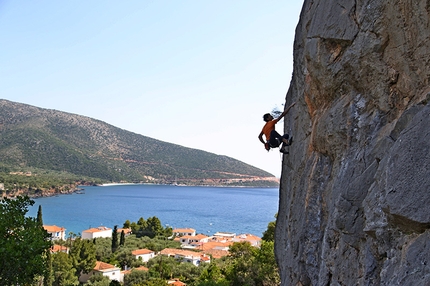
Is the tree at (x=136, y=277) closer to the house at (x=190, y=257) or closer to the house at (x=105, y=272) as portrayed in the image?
the house at (x=105, y=272)

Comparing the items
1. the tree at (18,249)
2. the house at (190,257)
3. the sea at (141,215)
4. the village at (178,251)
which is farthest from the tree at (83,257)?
the sea at (141,215)

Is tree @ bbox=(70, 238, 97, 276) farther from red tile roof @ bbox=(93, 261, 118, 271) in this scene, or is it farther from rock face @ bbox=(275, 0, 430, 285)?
rock face @ bbox=(275, 0, 430, 285)

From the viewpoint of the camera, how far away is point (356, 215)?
6.19m

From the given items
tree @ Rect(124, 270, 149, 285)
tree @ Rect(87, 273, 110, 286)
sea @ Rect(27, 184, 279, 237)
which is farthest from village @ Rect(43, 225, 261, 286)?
sea @ Rect(27, 184, 279, 237)

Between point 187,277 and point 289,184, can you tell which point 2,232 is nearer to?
point 289,184

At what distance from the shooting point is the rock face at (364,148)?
4.73 metres

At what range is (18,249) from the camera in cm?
1445

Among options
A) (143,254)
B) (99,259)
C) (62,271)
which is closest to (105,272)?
(62,271)

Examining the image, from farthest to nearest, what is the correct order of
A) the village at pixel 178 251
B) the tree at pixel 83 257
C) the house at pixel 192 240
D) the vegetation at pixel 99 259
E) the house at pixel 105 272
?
the house at pixel 192 240
the tree at pixel 83 257
the village at pixel 178 251
the house at pixel 105 272
the vegetation at pixel 99 259

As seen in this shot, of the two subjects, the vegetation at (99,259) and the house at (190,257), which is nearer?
the vegetation at (99,259)

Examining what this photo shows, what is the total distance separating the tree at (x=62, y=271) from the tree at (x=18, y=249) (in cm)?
3102

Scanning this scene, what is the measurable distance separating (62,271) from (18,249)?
33.1 m

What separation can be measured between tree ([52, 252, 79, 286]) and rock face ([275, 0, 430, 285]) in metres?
40.6

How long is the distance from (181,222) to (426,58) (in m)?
129
